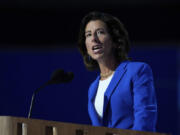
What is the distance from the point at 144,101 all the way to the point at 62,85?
2760 mm

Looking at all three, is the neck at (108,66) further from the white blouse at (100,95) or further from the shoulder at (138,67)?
the shoulder at (138,67)

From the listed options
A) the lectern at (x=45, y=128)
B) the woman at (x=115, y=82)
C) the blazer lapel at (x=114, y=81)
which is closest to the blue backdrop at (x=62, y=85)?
the woman at (x=115, y=82)

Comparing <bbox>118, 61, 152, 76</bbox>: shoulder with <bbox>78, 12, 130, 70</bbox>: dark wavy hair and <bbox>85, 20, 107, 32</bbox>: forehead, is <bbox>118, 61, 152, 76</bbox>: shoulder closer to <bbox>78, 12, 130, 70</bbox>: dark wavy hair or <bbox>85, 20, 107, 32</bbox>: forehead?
<bbox>78, 12, 130, 70</bbox>: dark wavy hair

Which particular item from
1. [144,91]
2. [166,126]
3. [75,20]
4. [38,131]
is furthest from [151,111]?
[75,20]

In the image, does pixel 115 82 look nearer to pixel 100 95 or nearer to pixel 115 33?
pixel 100 95

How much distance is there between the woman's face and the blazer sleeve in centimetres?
23

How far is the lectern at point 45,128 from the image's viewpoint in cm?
119

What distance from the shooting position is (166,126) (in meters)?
4.17

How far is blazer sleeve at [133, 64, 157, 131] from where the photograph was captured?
63.8 inches

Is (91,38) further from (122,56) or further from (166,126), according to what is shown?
(166,126)

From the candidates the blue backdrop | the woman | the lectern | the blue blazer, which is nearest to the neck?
the woman

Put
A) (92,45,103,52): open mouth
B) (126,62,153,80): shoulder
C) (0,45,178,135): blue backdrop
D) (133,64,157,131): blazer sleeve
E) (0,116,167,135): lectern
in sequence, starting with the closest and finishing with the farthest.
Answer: (0,116,167,135): lectern → (133,64,157,131): blazer sleeve → (126,62,153,80): shoulder → (92,45,103,52): open mouth → (0,45,178,135): blue backdrop

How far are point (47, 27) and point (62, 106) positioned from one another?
36.8 inches

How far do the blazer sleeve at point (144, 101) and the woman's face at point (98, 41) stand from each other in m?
0.23
